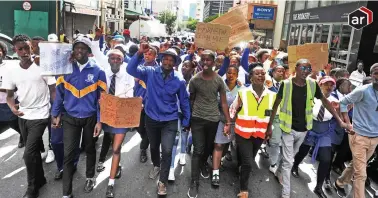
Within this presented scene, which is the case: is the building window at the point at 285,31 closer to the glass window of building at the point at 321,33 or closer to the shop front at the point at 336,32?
the shop front at the point at 336,32

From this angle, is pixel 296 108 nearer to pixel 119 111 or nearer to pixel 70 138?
pixel 119 111

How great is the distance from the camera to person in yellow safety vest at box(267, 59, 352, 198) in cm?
420

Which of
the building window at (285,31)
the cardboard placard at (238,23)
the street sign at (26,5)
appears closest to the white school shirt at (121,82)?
the cardboard placard at (238,23)

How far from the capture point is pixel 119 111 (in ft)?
12.9

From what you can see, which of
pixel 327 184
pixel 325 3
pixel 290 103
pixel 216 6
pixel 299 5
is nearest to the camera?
pixel 290 103

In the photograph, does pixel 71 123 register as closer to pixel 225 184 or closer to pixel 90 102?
pixel 90 102

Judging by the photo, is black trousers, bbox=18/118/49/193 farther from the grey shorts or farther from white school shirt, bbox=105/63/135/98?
the grey shorts

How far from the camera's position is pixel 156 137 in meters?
4.32

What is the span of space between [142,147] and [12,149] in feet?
7.26

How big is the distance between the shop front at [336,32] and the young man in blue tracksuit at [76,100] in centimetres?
1225

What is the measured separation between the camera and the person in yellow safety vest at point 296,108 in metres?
4.20

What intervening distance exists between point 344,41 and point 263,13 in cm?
1729

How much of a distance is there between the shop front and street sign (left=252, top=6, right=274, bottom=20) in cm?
855

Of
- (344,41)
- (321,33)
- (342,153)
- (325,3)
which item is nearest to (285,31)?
(325,3)
